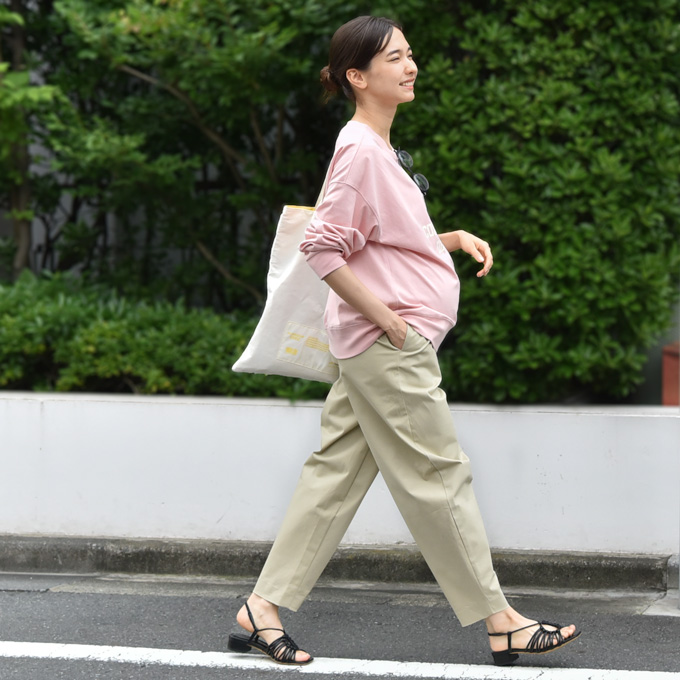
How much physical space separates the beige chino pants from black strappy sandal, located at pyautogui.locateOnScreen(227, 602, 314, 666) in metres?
0.11

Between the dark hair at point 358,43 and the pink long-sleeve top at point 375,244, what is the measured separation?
0.53 ft

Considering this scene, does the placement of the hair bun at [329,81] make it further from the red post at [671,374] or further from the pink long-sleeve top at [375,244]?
the red post at [671,374]

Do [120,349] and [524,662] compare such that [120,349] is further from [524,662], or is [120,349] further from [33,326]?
[524,662]

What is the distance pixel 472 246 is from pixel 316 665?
130cm

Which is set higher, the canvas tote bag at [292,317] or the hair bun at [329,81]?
the hair bun at [329,81]

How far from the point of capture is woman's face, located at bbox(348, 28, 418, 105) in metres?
2.83

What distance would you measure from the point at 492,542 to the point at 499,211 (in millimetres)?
1363

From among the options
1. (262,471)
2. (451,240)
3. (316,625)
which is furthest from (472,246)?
(262,471)

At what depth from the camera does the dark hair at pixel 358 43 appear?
2.83m

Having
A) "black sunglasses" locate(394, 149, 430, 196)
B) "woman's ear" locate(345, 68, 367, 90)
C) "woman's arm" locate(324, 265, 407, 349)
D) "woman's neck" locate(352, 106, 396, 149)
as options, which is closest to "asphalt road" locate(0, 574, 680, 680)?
"woman's arm" locate(324, 265, 407, 349)

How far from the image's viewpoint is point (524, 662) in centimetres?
299

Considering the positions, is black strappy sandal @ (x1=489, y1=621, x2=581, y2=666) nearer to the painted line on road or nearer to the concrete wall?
the painted line on road

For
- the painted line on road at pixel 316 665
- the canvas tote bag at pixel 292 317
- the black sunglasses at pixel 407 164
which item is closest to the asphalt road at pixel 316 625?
the painted line on road at pixel 316 665

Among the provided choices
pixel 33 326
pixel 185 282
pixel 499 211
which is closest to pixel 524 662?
pixel 499 211
